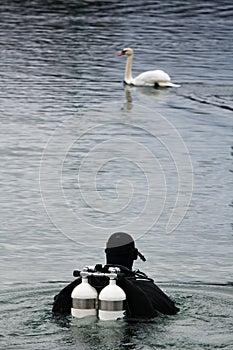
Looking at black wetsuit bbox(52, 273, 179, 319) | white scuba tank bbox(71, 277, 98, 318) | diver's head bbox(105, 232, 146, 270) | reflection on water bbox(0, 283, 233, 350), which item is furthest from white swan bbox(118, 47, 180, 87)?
white scuba tank bbox(71, 277, 98, 318)

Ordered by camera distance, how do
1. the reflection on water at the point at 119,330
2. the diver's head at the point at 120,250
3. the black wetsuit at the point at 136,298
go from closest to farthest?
the reflection on water at the point at 119,330 → the black wetsuit at the point at 136,298 → the diver's head at the point at 120,250

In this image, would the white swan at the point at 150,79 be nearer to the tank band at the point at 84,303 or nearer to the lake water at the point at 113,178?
the lake water at the point at 113,178

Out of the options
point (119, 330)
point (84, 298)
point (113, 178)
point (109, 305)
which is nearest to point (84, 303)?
point (84, 298)

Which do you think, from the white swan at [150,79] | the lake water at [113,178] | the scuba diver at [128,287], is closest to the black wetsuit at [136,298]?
the scuba diver at [128,287]

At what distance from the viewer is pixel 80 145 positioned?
1892 centimetres

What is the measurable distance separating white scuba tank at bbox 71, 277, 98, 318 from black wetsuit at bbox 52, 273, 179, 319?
0.09 metres

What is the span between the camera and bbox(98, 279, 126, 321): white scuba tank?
28.8 feet

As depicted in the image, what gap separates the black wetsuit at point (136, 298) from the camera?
354 inches

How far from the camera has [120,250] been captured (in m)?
9.23

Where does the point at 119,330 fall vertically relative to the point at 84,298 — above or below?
below

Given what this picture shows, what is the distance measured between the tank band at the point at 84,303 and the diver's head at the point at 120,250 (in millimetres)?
455

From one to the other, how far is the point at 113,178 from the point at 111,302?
7769 millimetres

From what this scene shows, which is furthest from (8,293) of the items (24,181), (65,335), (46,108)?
(46,108)

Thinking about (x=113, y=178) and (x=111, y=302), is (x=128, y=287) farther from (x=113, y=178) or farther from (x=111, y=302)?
(x=113, y=178)
